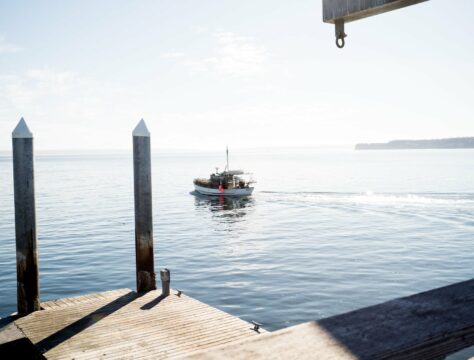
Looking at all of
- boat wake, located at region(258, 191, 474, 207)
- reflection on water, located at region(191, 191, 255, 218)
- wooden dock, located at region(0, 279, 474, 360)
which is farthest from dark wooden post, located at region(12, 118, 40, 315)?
boat wake, located at region(258, 191, 474, 207)

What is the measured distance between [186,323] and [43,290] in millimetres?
12692

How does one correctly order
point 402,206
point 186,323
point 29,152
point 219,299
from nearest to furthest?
point 186,323
point 29,152
point 219,299
point 402,206

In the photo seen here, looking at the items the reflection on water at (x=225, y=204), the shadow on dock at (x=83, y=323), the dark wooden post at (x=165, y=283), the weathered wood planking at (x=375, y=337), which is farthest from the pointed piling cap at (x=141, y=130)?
the reflection on water at (x=225, y=204)

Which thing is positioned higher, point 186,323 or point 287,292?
point 186,323

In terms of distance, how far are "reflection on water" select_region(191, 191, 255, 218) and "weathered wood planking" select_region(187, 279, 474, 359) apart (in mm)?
44048

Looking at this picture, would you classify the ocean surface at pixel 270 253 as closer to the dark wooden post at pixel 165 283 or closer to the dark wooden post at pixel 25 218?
the dark wooden post at pixel 165 283

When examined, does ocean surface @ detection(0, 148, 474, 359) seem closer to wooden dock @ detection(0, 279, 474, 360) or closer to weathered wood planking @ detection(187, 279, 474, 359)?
wooden dock @ detection(0, 279, 474, 360)

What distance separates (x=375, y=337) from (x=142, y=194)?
966 centimetres

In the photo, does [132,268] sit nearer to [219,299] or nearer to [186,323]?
[219,299]

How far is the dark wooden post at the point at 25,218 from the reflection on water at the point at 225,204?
35.7 metres

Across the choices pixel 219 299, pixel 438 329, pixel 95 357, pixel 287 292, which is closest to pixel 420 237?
pixel 287 292

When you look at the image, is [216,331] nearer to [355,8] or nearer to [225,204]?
[355,8]

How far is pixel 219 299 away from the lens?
60.6 feet

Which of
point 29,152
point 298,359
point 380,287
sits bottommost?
point 380,287
